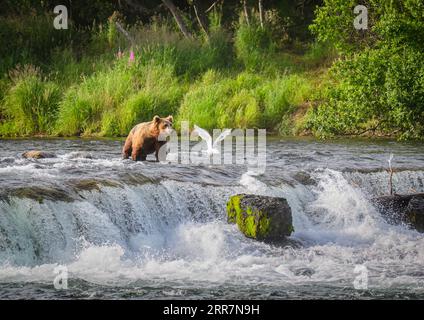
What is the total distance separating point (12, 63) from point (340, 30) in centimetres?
948

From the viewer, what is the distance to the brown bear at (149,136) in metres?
14.6

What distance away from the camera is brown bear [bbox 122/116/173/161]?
1460cm

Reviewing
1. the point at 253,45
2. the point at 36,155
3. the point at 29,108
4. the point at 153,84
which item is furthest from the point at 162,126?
the point at 253,45

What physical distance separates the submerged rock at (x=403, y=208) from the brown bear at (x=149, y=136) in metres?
3.67

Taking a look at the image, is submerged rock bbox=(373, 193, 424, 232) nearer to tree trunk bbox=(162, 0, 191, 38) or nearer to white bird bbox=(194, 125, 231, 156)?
white bird bbox=(194, 125, 231, 156)

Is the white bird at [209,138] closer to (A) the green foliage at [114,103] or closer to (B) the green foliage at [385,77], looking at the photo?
(B) the green foliage at [385,77]

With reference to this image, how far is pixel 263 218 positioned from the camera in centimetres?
1142

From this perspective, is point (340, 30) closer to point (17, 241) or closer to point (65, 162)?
point (65, 162)

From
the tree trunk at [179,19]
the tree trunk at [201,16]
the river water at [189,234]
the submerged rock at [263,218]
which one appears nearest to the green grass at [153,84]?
the tree trunk at [179,19]

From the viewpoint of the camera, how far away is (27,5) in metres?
27.3

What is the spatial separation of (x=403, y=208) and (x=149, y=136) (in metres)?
4.41

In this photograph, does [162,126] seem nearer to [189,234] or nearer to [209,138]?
[209,138]
